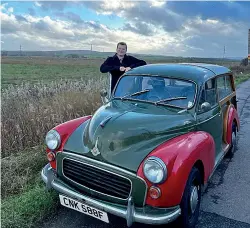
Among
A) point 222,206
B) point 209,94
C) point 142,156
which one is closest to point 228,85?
point 209,94

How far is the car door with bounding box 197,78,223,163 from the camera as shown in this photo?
3.91 m

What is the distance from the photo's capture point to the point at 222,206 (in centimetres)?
378

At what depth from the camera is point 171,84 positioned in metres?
4.24

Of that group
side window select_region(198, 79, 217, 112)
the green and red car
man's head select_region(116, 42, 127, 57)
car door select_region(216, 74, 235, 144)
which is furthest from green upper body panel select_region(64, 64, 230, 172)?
man's head select_region(116, 42, 127, 57)

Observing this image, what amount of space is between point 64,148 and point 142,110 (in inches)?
43.6


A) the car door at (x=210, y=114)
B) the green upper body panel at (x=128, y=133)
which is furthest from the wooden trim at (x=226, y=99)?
the green upper body panel at (x=128, y=133)

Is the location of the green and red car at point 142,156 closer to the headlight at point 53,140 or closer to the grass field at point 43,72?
the headlight at point 53,140

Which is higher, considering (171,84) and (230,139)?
(171,84)

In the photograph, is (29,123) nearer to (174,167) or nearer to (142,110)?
(142,110)

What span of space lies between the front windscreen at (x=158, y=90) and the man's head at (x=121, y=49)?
1551 millimetres

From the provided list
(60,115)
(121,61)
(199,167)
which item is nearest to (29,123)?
(60,115)

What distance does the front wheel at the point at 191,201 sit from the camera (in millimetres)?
3002

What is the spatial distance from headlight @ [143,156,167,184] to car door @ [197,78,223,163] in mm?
1204

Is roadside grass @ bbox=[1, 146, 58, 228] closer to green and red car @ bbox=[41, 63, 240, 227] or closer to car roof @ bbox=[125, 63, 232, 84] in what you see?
green and red car @ bbox=[41, 63, 240, 227]
